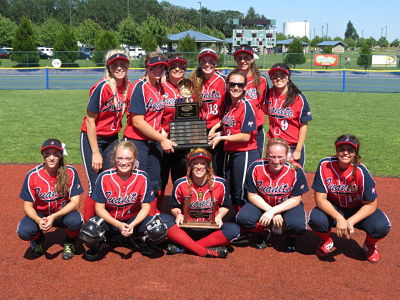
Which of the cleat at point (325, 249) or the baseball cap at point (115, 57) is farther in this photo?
the baseball cap at point (115, 57)

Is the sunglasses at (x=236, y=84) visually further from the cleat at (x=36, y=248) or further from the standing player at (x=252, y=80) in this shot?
the cleat at (x=36, y=248)

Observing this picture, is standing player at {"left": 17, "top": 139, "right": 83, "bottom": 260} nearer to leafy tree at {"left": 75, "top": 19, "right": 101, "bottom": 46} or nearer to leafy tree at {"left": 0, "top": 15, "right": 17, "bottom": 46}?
leafy tree at {"left": 0, "top": 15, "right": 17, "bottom": 46}

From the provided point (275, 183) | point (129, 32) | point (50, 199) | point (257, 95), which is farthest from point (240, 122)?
point (129, 32)

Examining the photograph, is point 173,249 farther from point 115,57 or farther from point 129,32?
point 129,32

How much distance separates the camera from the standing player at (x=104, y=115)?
4863 mm

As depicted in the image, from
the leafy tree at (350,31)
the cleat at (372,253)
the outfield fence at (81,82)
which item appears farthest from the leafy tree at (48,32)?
the leafy tree at (350,31)

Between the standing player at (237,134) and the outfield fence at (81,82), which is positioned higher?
the outfield fence at (81,82)

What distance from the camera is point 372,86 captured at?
2656 centimetres

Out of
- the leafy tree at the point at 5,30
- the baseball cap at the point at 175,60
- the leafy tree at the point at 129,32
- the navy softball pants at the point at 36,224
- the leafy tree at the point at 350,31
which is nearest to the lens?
the navy softball pants at the point at 36,224

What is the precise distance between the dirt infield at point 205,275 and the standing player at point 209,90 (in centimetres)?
152

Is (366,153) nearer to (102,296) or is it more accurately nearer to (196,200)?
(196,200)

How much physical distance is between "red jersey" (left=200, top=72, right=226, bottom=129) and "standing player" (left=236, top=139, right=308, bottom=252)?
0.81 meters

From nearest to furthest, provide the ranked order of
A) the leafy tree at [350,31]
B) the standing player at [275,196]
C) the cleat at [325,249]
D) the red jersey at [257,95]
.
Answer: the cleat at [325,249]
the standing player at [275,196]
the red jersey at [257,95]
the leafy tree at [350,31]

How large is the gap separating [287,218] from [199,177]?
0.98 meters
